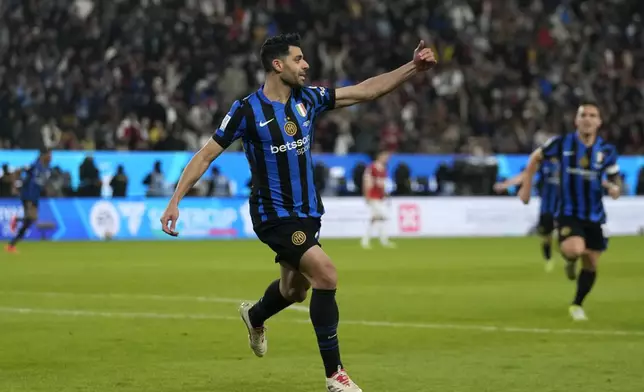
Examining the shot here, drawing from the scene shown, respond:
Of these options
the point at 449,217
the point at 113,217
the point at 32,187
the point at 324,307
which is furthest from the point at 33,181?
the point at 324,307

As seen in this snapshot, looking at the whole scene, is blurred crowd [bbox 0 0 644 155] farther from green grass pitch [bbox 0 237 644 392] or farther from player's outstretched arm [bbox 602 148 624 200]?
player's outstretched arm [bbox 602 148 624 200]

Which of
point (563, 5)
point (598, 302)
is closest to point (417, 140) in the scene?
point (563, 5)

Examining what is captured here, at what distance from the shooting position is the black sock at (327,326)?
Result: 7.60 meters

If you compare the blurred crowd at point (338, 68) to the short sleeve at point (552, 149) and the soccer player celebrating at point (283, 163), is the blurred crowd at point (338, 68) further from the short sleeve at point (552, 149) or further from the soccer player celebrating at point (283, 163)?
the soccer player celebrating at point (283, 163)

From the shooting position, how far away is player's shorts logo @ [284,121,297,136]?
314 inches

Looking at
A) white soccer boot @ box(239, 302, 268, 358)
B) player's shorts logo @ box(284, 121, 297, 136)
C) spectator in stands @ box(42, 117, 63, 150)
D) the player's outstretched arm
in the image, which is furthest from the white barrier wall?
A: player's shorts logo @ box(284, 121, 297, 136)

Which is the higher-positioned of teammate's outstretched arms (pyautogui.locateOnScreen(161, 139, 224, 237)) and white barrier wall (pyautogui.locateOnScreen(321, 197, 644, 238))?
teammate's outstretched arms (pyautogui.locateOnScreen(161, 139, 224, 237))

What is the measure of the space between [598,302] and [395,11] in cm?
2361

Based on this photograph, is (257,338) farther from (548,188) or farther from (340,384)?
(548,188)

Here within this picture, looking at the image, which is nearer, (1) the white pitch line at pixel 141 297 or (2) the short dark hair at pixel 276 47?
(2) the short dark hair at pixel 276 47

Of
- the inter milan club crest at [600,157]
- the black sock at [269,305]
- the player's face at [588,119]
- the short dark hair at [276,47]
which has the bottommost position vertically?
the black sock at [269,305]

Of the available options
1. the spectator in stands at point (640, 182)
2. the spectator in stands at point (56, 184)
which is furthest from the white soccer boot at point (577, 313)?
the spectator in stands at point (640, 182)

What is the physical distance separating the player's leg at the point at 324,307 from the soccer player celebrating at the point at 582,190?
18.6 ft

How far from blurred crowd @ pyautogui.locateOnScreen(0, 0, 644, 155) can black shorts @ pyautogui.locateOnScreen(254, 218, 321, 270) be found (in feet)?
71.2
